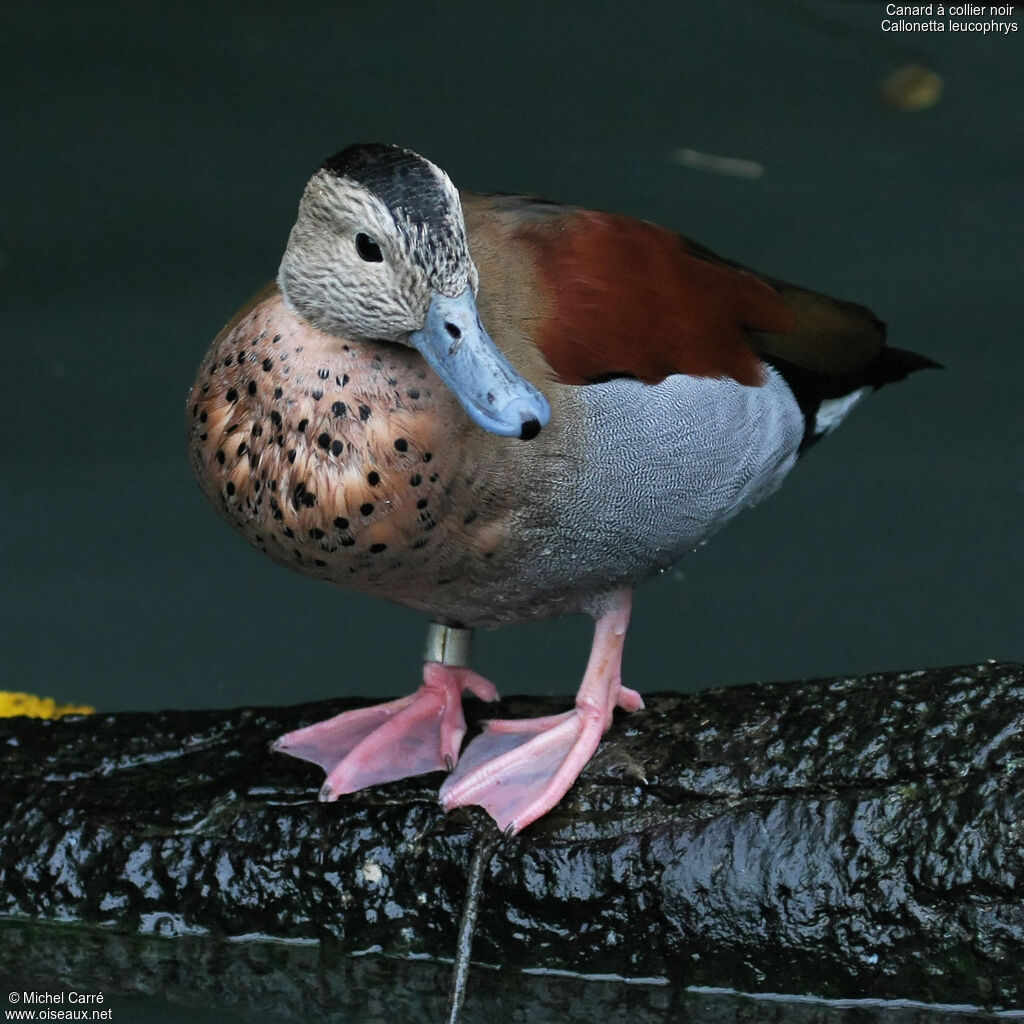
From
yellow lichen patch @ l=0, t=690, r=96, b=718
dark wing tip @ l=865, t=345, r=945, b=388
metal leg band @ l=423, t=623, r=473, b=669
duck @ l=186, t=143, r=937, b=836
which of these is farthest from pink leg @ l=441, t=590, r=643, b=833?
yellow lichen patch @ l=0, t=690, r=96, b=718

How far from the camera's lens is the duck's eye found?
220cm

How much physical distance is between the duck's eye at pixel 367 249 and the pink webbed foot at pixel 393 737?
82 centimetres

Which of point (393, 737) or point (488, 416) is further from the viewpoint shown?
point (393, 737)

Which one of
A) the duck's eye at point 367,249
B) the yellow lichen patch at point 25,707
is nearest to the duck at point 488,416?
the duck's eye at point 367,249

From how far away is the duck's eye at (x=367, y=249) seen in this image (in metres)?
2.20

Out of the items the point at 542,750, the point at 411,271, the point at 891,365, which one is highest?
the point at 891,365

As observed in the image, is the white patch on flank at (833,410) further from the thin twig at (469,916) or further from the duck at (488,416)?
the thin twig at (469,916)

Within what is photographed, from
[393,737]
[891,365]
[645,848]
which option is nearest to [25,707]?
[393,737]

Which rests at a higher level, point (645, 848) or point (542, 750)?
point (542, 750)

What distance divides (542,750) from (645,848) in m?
0.32

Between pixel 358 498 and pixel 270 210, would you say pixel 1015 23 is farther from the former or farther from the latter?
pixel 358 498

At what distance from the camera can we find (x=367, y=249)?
7.26 ft

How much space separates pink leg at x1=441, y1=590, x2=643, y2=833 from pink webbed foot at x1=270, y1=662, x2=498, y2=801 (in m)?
0.06

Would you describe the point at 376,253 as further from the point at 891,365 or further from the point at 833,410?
the point at 891,365
